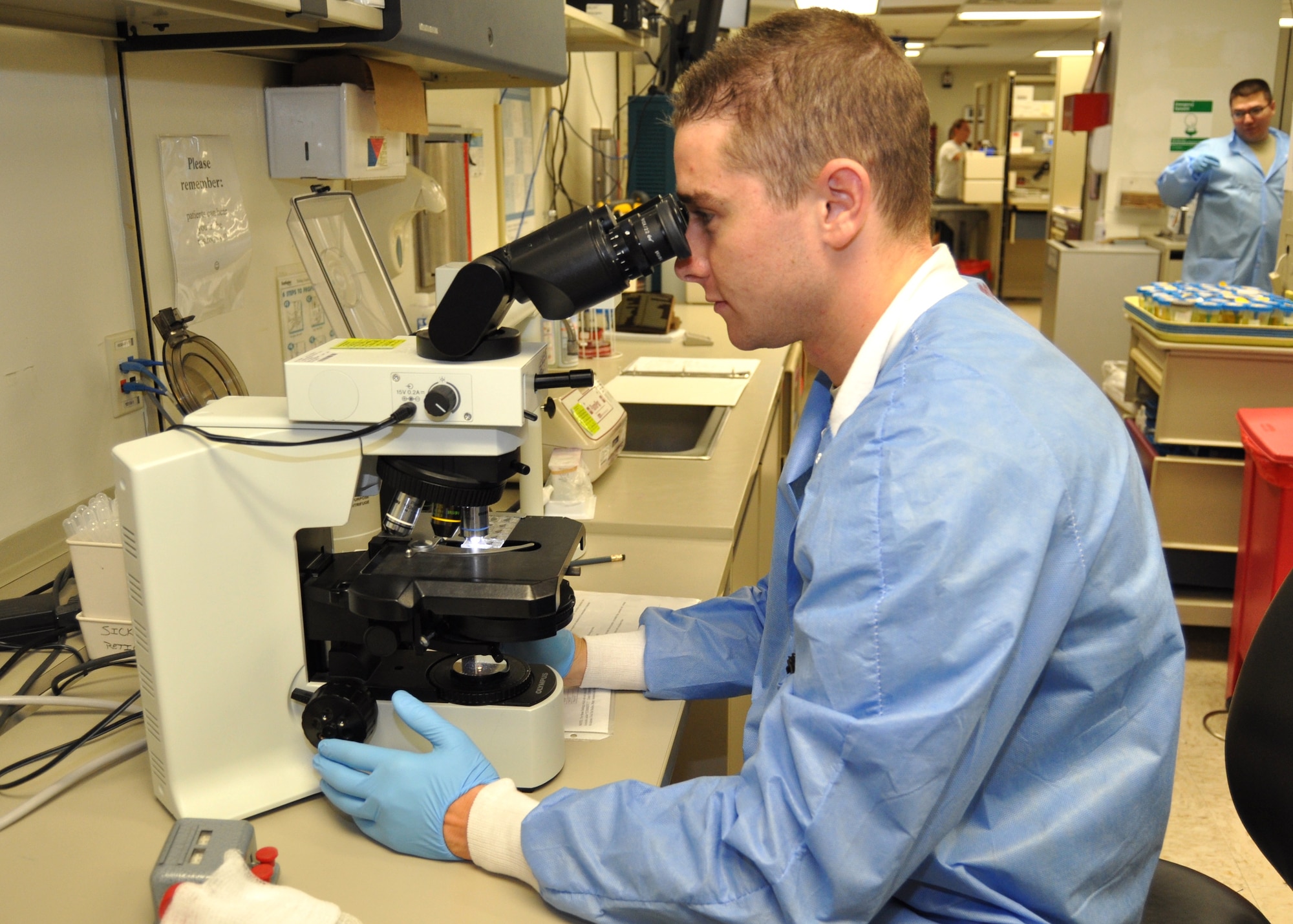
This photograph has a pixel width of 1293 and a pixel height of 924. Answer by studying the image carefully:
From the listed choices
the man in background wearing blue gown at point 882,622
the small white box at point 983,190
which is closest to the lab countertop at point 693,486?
the man in background wearing blue gown at point 882,622

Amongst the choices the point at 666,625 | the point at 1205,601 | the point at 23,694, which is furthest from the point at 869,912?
the point at 1205,601

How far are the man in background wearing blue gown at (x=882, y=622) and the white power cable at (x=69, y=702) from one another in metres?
0.31

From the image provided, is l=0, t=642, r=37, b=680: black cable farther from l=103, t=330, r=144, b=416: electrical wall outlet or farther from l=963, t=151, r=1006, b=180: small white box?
l=963, t=151, r=1006, b=180: small white box

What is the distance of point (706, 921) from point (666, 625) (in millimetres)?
454

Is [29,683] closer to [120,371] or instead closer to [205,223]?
[120,371]

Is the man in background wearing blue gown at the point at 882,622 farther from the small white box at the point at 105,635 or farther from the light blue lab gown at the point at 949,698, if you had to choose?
the small white box at the point at 105,635

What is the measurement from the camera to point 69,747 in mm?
1061

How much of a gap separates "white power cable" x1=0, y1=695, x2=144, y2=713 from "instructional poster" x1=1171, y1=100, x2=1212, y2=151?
19.5 feet

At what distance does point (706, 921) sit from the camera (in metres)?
0.83

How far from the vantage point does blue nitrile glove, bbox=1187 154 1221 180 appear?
4.91m

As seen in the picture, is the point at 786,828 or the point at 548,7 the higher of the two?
the point at 548,7

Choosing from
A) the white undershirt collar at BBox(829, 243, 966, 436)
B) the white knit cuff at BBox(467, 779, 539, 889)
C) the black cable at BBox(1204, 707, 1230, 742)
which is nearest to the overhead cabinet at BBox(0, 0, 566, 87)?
the white undershirt collar at BBox(829, 243, 966, 436)

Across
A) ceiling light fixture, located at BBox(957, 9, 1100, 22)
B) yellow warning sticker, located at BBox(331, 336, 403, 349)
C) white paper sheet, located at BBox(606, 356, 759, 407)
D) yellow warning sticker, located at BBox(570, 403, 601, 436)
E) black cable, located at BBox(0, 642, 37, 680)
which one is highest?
ceiling light fixture, located at BBox(957, 9, 1100, 22)

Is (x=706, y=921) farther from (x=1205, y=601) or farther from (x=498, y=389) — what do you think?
(x=1205, y=601)
